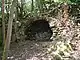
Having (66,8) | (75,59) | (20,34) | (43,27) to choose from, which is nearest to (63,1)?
(66,8)

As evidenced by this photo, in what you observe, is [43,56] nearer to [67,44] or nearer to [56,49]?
[56,49]

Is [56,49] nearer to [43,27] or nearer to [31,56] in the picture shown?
[31,56]

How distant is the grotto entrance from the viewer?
355 inches

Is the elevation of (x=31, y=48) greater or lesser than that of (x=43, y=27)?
lesser

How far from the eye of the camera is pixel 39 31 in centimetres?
946

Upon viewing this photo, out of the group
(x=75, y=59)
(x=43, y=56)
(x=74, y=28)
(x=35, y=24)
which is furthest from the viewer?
(x=35, y=24)

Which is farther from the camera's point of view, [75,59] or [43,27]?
[43,27]

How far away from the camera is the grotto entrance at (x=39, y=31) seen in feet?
29.6

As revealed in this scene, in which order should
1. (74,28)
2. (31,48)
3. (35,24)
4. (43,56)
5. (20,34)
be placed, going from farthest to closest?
(35,24) → (20,34) → (74,28) → (31,48) → (43,56)

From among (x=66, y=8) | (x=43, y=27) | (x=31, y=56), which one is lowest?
(x=31, y=56)

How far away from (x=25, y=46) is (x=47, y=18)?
6.41 ft

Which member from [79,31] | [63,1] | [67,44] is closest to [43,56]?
[67,44]

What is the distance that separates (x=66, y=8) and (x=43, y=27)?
1.81m

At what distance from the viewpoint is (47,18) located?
862 centimetres
